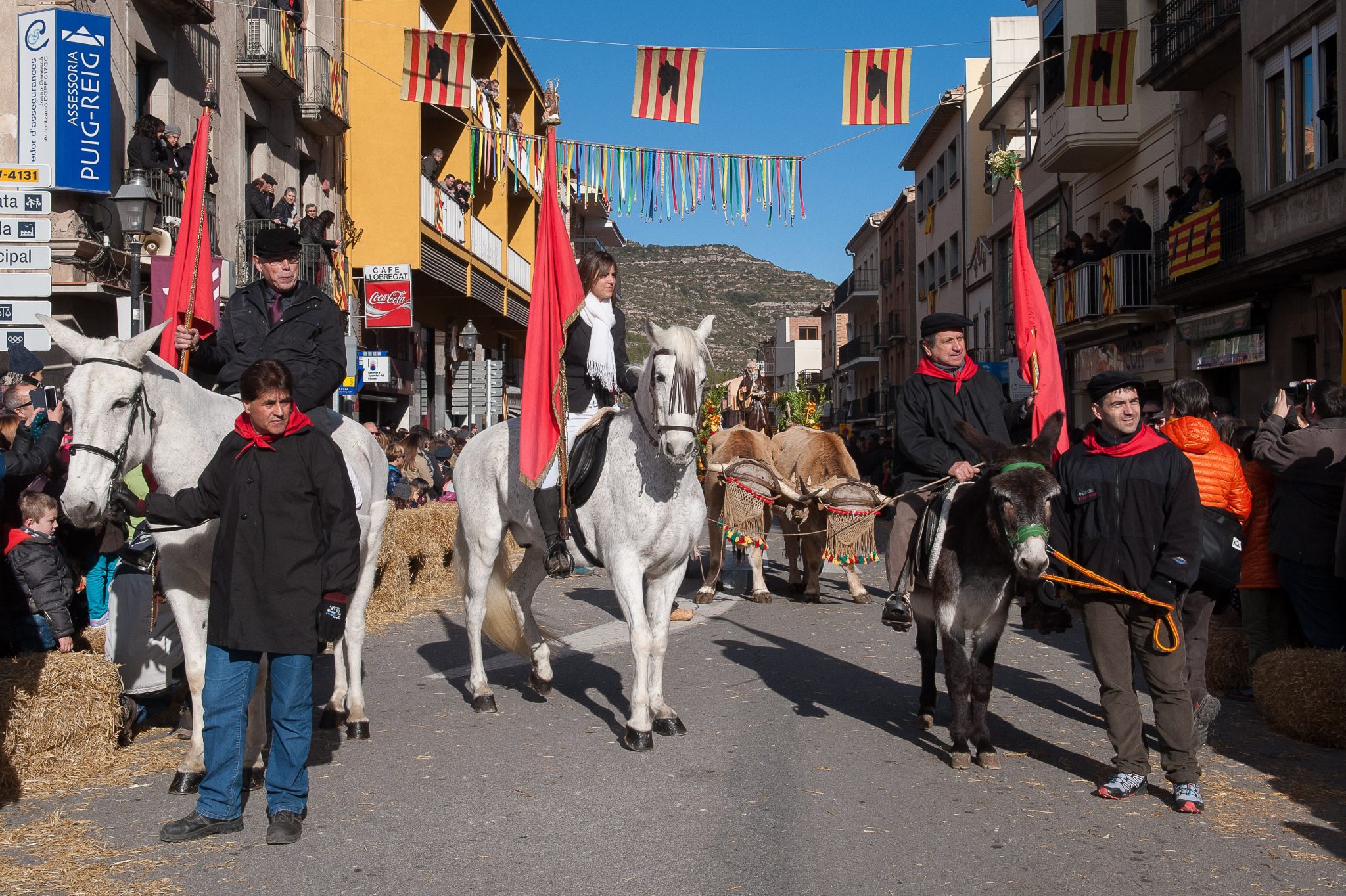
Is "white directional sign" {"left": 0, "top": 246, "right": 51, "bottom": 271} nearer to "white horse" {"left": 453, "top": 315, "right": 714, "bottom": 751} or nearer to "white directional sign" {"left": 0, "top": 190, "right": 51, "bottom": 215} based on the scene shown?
"white directional sign" {"left": 0, "top": 190, "right": 51, "bottom": 215}

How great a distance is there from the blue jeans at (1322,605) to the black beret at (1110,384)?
2935 millimetres

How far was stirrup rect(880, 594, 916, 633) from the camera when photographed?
21.5 ft

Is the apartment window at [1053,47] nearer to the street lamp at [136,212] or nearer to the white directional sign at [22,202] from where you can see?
the street lamp at [136,212]

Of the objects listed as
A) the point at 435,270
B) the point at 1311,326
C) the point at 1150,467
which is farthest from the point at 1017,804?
the point at 435,270

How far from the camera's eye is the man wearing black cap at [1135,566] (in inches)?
219

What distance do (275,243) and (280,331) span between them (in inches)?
20.6

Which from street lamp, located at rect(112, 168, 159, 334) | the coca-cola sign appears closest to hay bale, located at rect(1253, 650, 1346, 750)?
street lamp, located at rect(112, 168, 159, 334)

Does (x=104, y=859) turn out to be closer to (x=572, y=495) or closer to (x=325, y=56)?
(x=572, y=495)

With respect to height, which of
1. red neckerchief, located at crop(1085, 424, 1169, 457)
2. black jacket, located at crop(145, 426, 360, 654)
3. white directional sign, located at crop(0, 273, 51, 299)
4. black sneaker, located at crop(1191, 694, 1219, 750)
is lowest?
black sneaker, located at crop(1191, 694, 1219, 750)

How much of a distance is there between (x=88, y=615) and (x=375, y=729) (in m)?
2.53

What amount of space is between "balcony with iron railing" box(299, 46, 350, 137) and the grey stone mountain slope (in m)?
96.5

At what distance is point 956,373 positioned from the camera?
272 inches

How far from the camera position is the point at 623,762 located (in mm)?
6301

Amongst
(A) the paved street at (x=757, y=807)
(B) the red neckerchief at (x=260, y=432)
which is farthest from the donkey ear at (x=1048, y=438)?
(B) the red neckerchief at (x=260, y=432)
